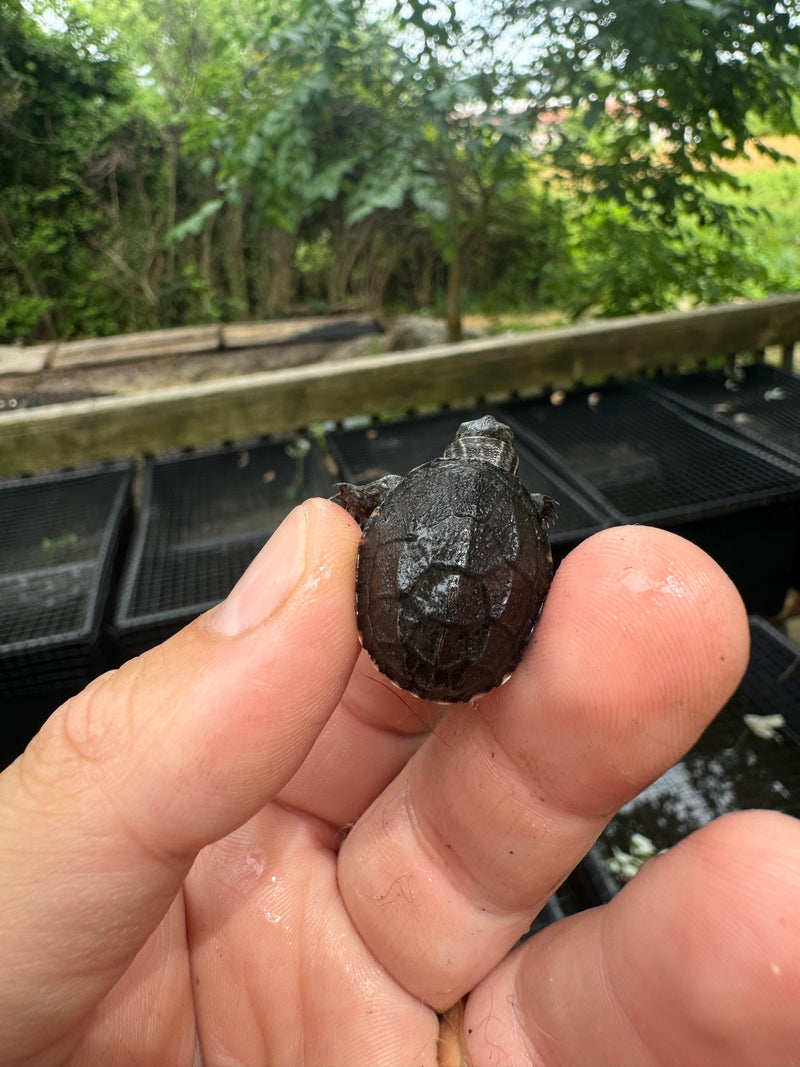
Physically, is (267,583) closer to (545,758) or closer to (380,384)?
(545,758)

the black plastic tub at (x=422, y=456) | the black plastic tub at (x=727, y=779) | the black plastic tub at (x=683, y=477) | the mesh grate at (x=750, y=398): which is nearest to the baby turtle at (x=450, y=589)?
the black plastic tub at (x=727, y=779)

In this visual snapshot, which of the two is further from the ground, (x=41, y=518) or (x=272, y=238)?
(x=272, y=238)

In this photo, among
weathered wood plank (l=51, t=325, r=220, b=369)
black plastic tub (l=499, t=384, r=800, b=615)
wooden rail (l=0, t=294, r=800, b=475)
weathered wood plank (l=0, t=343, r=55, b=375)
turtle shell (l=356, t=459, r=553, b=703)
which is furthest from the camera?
weathered wood plank (l=51, t=325, r=220, b=369)

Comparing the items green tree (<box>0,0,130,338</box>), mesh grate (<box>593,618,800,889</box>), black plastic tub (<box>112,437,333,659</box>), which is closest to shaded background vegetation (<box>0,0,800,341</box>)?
green tree (<box>0,0,130,338</box>)

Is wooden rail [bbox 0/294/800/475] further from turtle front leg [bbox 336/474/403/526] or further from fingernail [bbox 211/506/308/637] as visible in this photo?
fingernail [bbox 211/506/308/637]

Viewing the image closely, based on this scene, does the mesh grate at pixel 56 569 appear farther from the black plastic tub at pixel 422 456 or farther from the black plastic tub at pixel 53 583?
the black plastic tub at pixel 422 456

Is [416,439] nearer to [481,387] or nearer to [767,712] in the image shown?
[481,387]

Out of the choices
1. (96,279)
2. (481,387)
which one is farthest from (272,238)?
(481,387)
